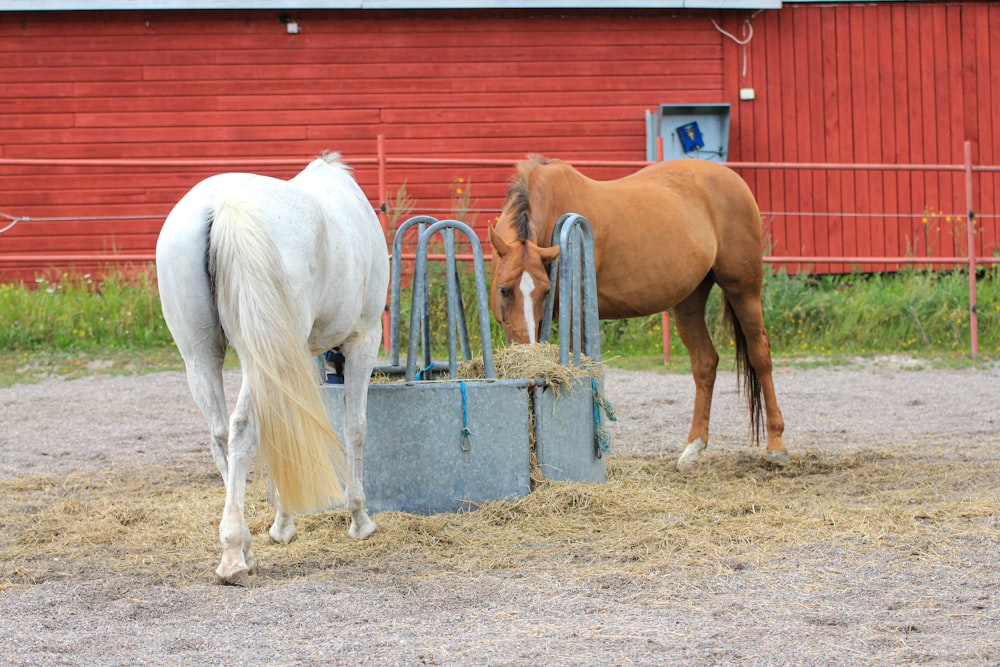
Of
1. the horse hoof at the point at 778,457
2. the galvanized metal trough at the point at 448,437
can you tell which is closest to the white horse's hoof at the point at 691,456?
the horse hoof at the point at 778,457

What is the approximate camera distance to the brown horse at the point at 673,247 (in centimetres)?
545

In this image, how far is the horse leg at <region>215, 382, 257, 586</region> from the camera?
3373 mm

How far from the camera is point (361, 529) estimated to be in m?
4.20

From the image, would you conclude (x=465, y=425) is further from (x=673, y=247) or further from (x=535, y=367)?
(x=673, y=247)

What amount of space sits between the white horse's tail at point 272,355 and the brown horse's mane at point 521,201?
6.35 ft

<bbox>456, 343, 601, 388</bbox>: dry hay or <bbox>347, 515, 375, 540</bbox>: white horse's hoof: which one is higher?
<bbox>456, 343, 601, 388</bbox>: dry hay

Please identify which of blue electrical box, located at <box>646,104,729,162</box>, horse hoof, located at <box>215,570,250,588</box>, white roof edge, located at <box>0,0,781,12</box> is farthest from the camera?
blue electrical box, located at <box>646,104,729,162</box>

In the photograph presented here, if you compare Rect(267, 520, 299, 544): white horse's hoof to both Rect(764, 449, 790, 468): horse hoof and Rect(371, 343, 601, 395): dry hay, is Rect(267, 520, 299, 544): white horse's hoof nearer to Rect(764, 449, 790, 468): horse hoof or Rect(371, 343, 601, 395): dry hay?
Rect(371, 343, 601, 395): dry hay

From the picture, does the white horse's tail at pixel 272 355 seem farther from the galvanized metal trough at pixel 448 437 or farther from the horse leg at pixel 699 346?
the horse leg at pixel 699 346

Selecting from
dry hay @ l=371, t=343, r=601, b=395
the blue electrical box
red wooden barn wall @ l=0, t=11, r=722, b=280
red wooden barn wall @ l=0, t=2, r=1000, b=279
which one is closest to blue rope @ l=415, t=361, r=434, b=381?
dry hay @ l=371, t=343, r=601, b=395

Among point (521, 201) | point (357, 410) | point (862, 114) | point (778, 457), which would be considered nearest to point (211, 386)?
point (357, 410)

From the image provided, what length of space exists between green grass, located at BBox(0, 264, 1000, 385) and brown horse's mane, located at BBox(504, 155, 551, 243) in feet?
13.4

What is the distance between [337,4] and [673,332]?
19.2 feet

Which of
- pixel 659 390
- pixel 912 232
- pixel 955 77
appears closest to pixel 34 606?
pixel 659 390
